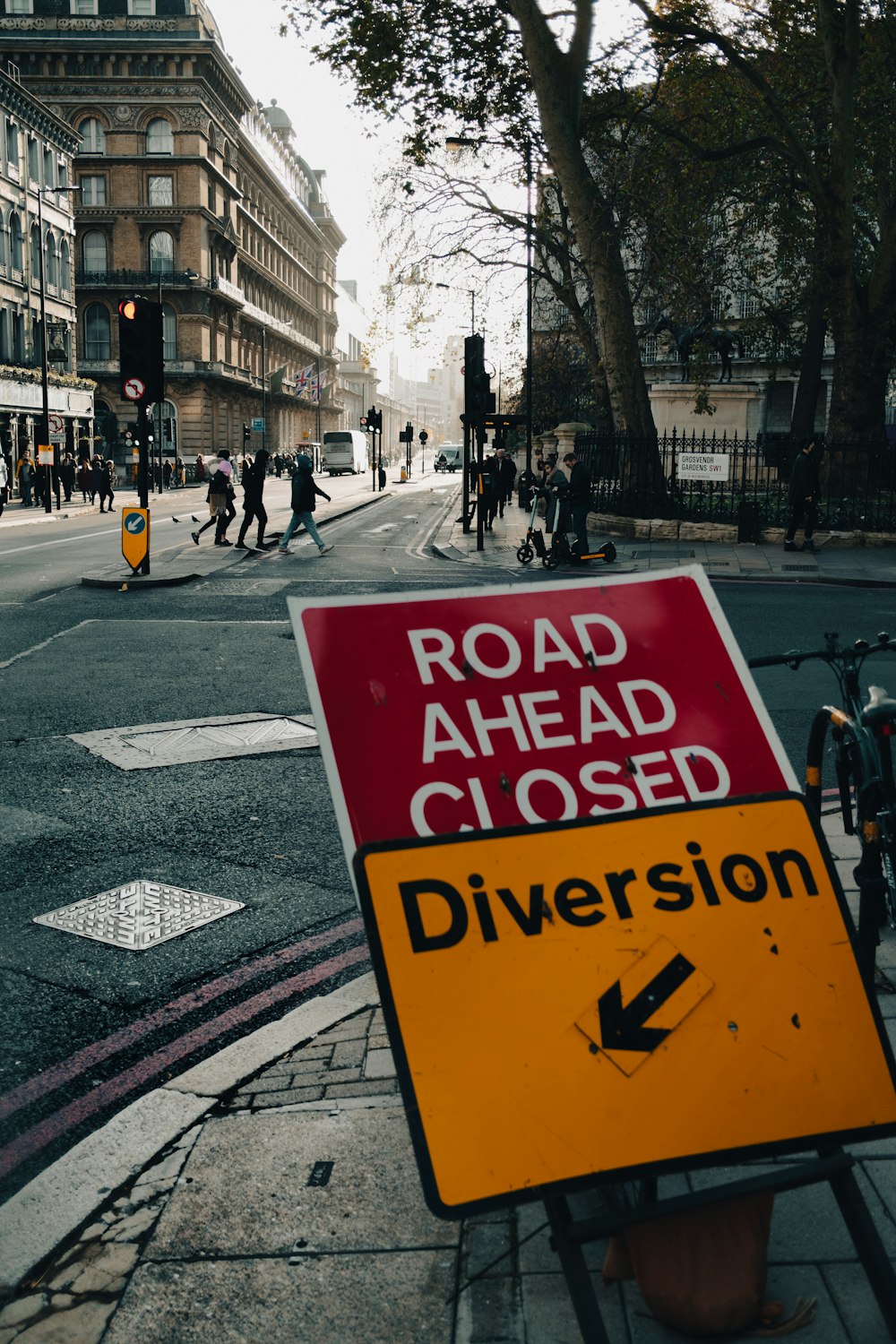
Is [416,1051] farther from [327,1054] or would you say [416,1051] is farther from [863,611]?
[863,611]

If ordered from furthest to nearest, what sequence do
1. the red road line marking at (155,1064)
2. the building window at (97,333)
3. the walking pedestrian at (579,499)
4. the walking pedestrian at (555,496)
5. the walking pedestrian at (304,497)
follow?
1. the building window at (97,333)
2. the walking pedestrian at (304,497)
3. the walking pedestrian at (579,499)
4. the walking pedestrian at (555,496)
5. the red road line marking at (155,1064)

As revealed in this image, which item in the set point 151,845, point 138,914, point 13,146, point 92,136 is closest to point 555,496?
point 151,845

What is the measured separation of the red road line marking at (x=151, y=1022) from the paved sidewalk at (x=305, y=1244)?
1.26 ft

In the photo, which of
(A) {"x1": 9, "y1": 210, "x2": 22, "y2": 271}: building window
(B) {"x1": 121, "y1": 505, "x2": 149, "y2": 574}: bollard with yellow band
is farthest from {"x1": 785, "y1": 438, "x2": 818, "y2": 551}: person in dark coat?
(A) {"x1": 9, "y1": 210, "x2": 22, "y2": 271}: building window

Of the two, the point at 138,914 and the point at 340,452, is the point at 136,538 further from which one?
the point at 340,452

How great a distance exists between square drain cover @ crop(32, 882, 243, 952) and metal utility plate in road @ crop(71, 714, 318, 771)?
2.08 m

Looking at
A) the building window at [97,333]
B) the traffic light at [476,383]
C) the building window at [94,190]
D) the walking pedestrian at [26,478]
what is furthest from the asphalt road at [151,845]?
the building window at [94,190]

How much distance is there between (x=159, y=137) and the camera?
238 ft

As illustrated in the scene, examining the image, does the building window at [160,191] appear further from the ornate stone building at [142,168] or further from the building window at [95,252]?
the building window at [95,252]

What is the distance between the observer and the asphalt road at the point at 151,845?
3.78m

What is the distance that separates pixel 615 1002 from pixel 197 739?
5.78 meters

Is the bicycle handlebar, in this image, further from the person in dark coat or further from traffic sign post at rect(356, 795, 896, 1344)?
the person in dark coat

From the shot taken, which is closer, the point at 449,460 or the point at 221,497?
the point at 221,497

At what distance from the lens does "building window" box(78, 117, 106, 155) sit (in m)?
72.4
